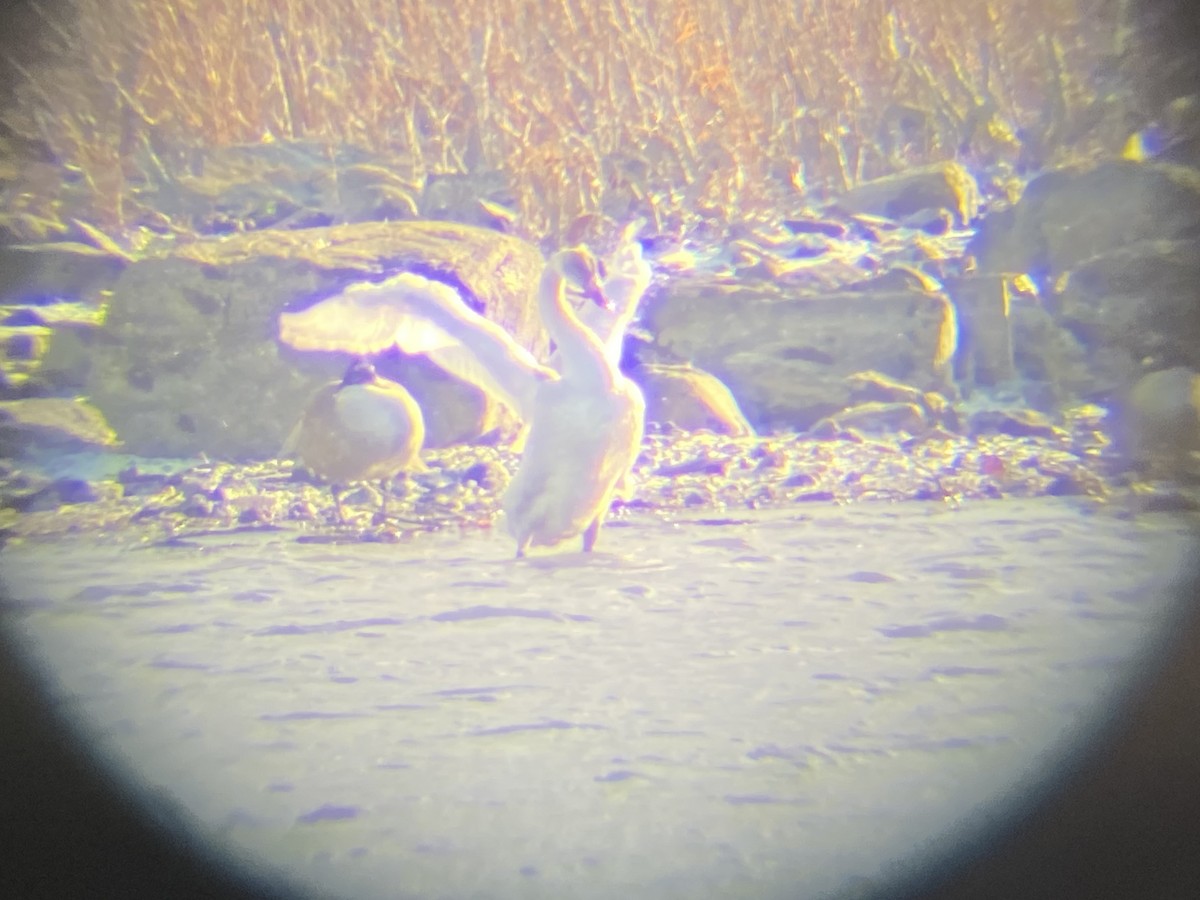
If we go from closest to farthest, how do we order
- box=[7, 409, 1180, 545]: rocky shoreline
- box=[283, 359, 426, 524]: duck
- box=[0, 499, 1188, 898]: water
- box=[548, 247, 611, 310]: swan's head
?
box=[0, 499, 1188, 898]: water → box=[548, 247, 611, 310]: swan's head → box=[7, 409, 1180, 545]: rocky shoreline → box=[283, 359, 426, 524]: duck

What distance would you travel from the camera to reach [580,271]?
2297mm

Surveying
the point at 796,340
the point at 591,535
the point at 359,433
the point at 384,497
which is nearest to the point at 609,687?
the point at 591,535

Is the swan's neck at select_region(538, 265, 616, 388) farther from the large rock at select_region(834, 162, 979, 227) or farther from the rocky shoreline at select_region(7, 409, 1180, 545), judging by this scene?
the large rock at select_region(834, 162, 979, 227)

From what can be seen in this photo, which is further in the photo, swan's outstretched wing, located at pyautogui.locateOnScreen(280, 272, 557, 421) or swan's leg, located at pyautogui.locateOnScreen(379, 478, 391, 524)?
swan's leg, located at pyautogui.locateOnScreen(379, 478, 391, 524)

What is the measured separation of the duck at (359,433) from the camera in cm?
276

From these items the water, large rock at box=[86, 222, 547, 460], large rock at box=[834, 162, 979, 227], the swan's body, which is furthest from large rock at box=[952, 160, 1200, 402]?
large rock at box=[86, 222, 547, 460]

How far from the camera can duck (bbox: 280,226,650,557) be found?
232 cm

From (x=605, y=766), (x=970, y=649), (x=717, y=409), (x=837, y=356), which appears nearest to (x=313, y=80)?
(x=717, y=409)

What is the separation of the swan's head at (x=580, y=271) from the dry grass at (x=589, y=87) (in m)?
0.71

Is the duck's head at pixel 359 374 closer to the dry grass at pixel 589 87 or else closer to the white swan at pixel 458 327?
the white swan at pixel 458 327

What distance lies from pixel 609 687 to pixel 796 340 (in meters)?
1.87

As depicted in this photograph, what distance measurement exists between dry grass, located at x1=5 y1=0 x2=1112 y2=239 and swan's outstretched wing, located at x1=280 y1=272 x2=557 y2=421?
70cm

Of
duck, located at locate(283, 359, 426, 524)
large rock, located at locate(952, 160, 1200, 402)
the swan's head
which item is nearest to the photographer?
the swan's head

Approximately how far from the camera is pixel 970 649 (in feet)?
6.23
